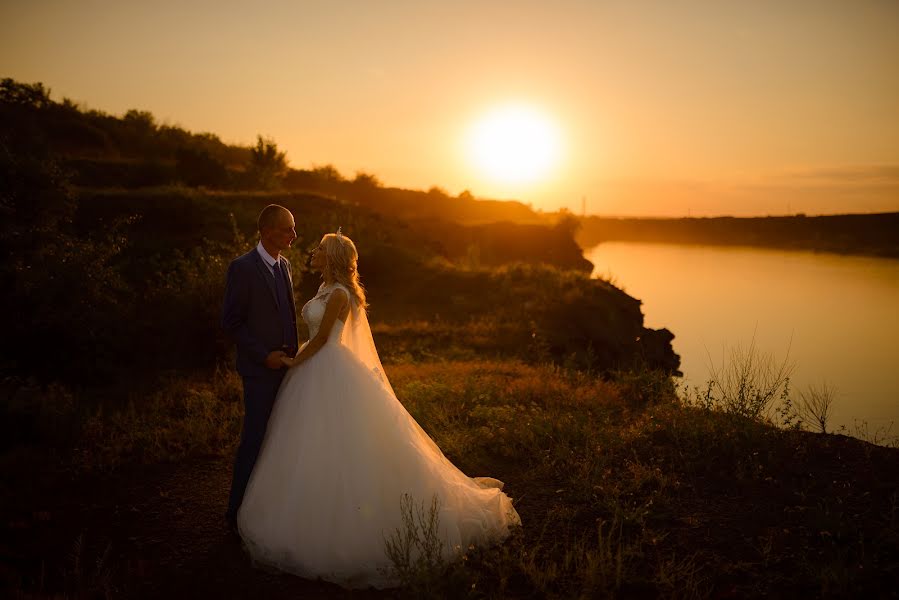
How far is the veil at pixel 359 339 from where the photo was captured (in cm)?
441

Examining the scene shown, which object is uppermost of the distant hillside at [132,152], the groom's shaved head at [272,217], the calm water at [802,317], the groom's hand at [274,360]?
the distant hillside at [132,152]

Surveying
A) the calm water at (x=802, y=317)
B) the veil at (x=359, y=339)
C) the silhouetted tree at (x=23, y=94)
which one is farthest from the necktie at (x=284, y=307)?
the silhouetted tree at (x=23, y=94)

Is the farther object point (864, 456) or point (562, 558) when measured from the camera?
point (864, 456)

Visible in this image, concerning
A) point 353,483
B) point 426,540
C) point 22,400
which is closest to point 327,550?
point 353,483

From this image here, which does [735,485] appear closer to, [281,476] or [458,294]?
Answer: [281,476]

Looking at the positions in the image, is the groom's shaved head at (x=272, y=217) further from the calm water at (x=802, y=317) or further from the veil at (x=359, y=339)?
the calm water at (x=802, y=317)

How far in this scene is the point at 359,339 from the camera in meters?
4.51

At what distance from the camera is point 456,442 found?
6602 mm

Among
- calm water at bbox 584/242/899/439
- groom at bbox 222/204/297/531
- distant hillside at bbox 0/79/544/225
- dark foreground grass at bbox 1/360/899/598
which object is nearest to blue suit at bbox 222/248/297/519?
groom at bbox 222/204/297/531

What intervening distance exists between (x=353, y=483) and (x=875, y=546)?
13.7ft

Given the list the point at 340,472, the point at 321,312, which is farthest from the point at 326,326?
the point at 340,472

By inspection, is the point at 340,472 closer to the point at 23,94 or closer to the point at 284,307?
the point at 284,307

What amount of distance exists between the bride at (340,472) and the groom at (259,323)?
15 centimetres

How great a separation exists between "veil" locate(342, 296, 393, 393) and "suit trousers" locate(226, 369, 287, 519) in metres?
0.68
